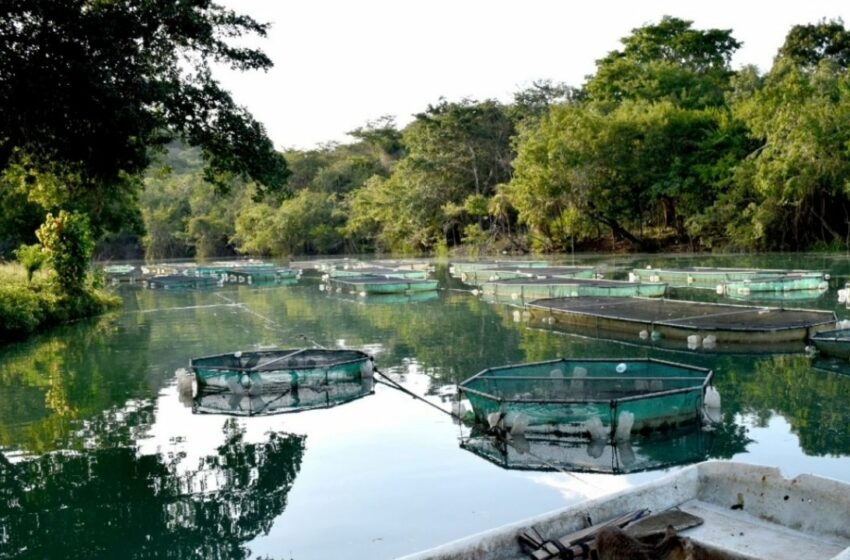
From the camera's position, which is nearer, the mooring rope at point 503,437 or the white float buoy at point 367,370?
the mooring rope at point 503,437

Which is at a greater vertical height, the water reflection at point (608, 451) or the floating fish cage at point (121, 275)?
the floating fish cage at point (121, 275)

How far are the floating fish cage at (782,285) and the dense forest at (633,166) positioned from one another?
45.0ft

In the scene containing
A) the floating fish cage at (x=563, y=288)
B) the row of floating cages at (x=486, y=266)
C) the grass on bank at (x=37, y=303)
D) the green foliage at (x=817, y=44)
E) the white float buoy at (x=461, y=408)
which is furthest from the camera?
the green foliage at (x=817, y=44)

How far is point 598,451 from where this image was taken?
9.56 metres

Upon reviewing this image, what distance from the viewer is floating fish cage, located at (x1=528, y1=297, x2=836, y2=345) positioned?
16.2 metres

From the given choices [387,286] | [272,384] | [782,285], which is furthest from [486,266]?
[272,384]

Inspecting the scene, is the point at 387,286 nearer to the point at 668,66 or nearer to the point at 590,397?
the point at 590,397

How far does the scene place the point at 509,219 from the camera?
5950cm

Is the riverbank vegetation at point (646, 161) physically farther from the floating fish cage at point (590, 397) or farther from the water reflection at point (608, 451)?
the water reflection at point (608, 451)

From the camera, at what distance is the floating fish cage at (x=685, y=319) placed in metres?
16.2

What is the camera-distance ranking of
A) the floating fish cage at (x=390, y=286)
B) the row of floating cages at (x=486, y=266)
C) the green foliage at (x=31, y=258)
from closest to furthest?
the green foliage at (x=31, y=258) < the floating fish cage at (x=390, y=286) < the row of floating cages at (x=486, y=266)

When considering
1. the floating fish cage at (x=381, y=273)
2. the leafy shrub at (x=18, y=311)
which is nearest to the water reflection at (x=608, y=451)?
the leafy shrub at (x=18, y=311)


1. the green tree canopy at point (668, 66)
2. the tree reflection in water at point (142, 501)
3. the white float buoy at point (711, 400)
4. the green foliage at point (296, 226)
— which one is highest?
the green tree canopy at point (668, 66)

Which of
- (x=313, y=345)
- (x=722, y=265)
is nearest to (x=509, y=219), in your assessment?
(x=722, y=265)
